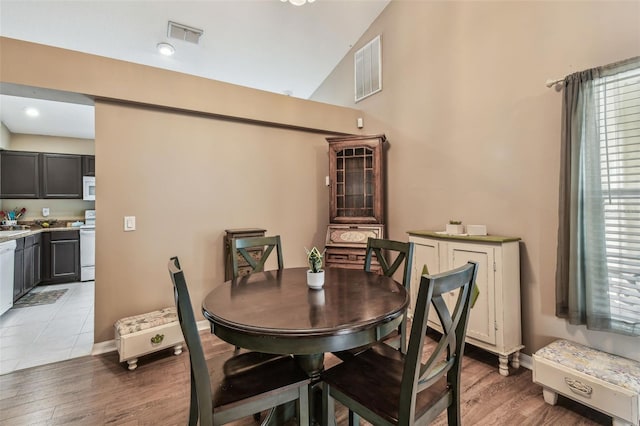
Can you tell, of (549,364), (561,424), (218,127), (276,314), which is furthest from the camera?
(218,127)

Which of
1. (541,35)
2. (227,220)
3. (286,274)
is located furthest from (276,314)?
(541,35)

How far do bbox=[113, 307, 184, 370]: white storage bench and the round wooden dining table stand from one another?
44.5 inches

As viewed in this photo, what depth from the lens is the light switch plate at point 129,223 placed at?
2.67m

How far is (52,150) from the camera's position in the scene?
5.17m

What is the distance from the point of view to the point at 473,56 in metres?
2.65

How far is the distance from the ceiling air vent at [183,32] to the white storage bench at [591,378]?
462cm

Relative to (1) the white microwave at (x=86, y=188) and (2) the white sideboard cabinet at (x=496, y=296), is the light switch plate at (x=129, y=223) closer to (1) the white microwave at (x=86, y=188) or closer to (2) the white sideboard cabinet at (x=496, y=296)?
(2) the white sideboard cabinet at (x=496, y=296)

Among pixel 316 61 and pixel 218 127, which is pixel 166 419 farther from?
pixel 316 61

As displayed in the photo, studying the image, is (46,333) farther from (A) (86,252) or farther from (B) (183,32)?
(B) (183,32)

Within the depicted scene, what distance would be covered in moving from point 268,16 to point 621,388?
4.49 meters

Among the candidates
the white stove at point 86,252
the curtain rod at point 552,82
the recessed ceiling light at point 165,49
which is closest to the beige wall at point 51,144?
the white stove at point 86,252

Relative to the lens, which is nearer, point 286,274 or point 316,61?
point 286,274

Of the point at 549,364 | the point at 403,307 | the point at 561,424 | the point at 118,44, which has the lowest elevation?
the point at 561,424

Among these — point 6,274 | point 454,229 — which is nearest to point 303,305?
point 454,229
